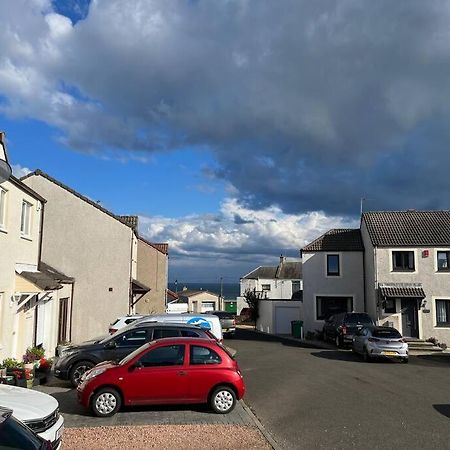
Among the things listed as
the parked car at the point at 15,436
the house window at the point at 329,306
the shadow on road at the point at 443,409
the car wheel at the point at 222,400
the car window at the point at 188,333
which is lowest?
the shadow on road at the point at 443,409

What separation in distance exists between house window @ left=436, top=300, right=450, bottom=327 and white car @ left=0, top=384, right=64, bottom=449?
24754 millimetres

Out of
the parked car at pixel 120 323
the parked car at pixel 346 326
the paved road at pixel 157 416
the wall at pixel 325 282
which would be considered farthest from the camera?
the wall at pixel 325 282

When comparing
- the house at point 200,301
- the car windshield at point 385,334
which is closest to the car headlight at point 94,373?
the car windshield at point 385,334

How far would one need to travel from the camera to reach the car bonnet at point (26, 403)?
6668mm

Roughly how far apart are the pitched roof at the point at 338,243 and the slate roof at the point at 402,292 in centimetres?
424

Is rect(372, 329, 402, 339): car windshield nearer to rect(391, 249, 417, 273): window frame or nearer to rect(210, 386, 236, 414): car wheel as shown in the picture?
rect(391, 249, 417, 273): window frame

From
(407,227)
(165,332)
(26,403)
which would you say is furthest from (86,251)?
(407,227)

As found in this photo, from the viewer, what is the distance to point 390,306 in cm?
2795

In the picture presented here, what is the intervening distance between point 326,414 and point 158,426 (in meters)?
3.50

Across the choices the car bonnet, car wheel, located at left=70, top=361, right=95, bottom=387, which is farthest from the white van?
the car bonnet

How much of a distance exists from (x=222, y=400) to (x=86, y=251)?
14.5 metres

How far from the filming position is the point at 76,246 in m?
23.1

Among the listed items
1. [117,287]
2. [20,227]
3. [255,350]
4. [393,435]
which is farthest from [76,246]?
[393,435]

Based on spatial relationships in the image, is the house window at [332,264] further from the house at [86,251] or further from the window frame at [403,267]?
the house at [86,251]
